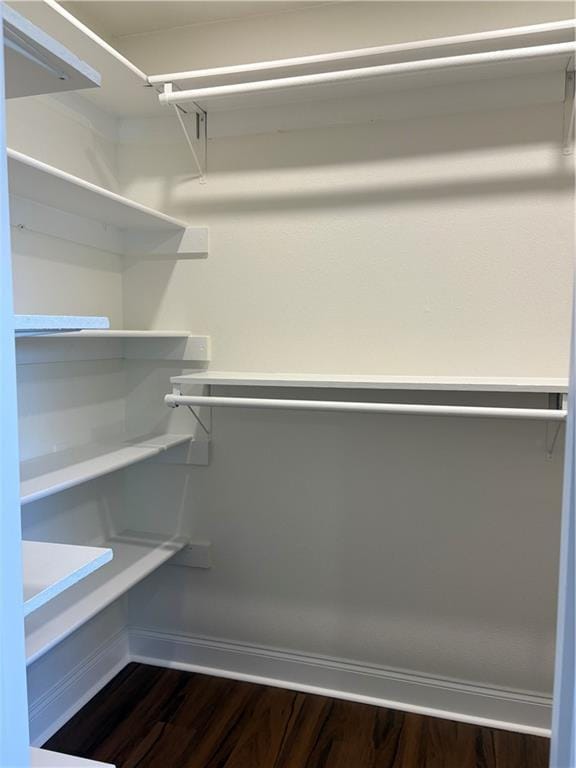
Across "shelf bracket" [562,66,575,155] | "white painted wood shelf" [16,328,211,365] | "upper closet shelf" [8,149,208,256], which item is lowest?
"white painted wood shelf" [16,328,211,365]

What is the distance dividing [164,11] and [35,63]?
108 cm

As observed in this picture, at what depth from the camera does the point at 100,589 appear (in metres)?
1.72

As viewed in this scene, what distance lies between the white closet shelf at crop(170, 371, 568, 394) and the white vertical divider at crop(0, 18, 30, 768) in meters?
0.92

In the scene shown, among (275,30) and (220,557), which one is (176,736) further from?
(275,30)

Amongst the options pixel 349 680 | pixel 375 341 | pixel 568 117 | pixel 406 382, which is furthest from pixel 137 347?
pixel 568 117

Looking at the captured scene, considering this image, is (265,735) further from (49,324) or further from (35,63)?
(35,63)

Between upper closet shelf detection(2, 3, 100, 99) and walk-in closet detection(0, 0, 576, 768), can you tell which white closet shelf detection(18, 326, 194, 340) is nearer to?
walk-in closet detection(0, 0, 576, 768)

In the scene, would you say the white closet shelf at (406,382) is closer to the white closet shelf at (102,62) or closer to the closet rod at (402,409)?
the closet rod at (402,409)

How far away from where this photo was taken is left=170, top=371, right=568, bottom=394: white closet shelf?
1450 mm

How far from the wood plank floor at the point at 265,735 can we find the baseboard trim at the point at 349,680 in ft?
0.14

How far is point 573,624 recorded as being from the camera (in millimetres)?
929

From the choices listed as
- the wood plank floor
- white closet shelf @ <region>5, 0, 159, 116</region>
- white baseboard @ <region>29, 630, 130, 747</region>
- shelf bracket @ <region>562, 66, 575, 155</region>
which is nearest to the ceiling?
white closet shelf @ <region>5, 0, 159, 116</region>

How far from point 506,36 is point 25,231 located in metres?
1.45

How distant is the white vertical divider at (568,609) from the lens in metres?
0.91
